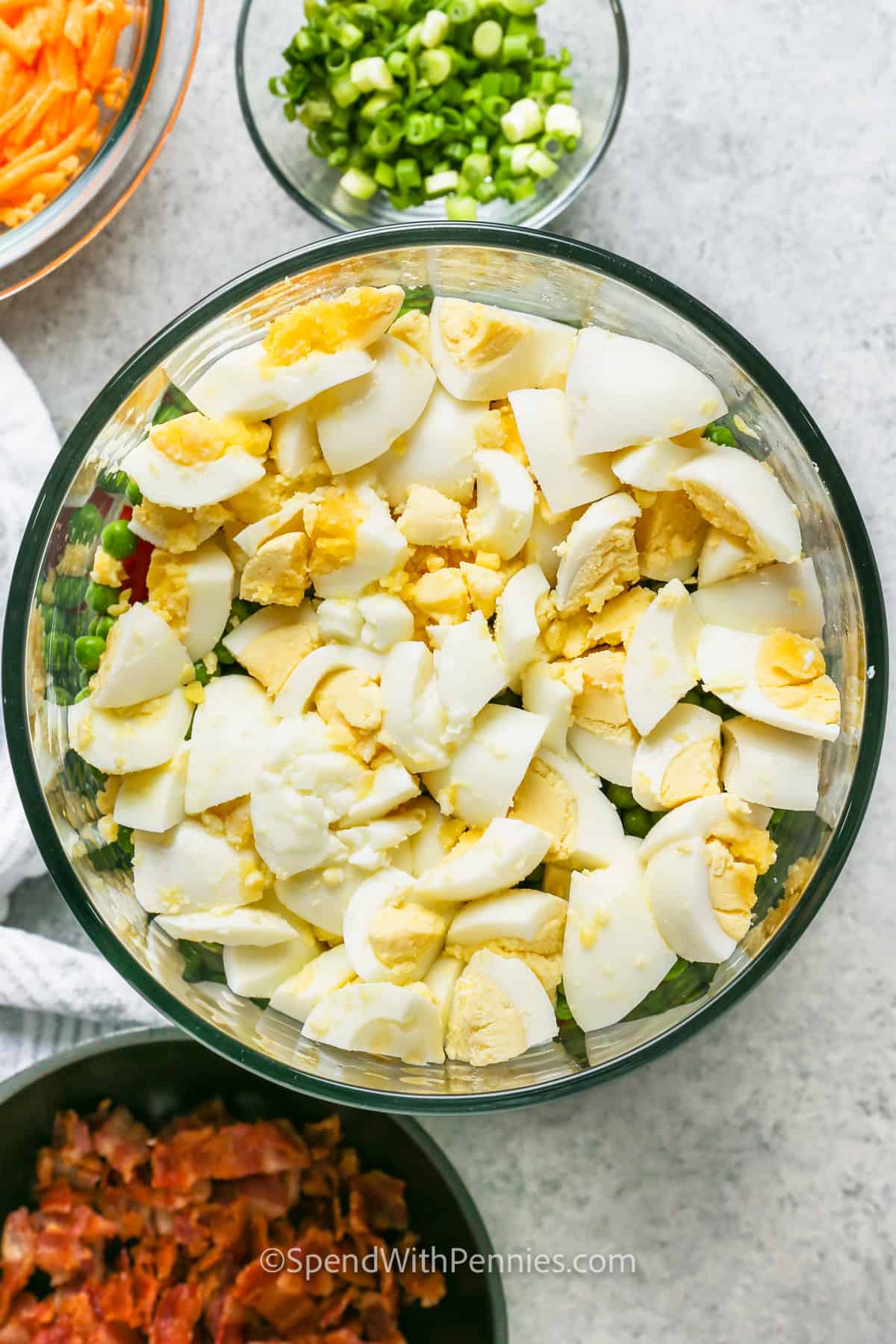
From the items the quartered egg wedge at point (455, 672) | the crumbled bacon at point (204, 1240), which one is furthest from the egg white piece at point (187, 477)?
the crumbled bacon at point (204, 1240)

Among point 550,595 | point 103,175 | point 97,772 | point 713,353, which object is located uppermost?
point 103,175

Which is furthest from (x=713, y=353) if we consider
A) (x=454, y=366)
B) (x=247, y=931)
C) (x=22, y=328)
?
(x=22, y=328)

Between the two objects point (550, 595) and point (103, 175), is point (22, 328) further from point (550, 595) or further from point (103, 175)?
point (550, 595)

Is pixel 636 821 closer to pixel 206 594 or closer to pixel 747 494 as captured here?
pixel 747 494

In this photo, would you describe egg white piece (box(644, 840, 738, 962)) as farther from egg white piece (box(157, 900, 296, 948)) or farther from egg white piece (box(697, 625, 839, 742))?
egg white piece (box(157, 900, 296, 948))

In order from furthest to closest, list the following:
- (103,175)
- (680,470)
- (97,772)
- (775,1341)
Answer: (775,1341)
(103,175)
(97,772)
(680,470)

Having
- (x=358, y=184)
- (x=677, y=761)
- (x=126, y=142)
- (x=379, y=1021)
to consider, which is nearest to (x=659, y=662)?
(x=677, y=761)

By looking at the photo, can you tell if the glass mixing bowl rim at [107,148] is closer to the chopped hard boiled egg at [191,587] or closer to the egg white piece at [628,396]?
the chopped hard boiled egg at [191,587]
